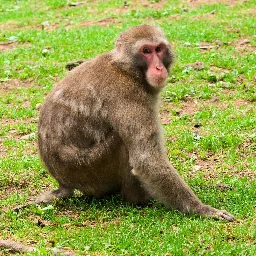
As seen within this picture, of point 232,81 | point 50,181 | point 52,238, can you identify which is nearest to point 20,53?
point 232,81

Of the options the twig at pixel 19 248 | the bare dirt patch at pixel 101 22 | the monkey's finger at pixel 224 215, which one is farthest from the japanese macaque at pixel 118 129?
the bare dirt patch at pixel 101 22

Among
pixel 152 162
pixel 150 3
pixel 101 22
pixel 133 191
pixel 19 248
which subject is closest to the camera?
A: pixel 19 248

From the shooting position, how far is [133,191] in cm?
779

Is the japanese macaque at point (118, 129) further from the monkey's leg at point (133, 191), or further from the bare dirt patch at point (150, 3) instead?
the bare dirt patch at point (150, 3)

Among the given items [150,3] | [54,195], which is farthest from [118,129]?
[150,3]

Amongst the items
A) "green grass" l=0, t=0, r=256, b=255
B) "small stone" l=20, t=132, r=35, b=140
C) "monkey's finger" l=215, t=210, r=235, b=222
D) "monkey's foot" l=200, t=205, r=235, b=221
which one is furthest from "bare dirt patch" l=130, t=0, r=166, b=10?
"monkey's finger" l=215, t=210, r=235, b=222

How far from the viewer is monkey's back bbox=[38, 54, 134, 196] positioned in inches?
302

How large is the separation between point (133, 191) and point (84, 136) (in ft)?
2.81

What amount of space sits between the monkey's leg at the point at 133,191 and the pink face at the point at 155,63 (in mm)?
1083

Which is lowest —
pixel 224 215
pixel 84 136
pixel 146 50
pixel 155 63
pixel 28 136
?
pixel 28 136

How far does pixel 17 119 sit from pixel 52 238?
16.2 ft

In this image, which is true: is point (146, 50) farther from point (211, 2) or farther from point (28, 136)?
point (211, 2)

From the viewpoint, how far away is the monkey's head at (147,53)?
24.8 feet

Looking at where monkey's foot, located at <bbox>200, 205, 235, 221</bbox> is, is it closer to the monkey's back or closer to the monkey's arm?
the monkey's arm
